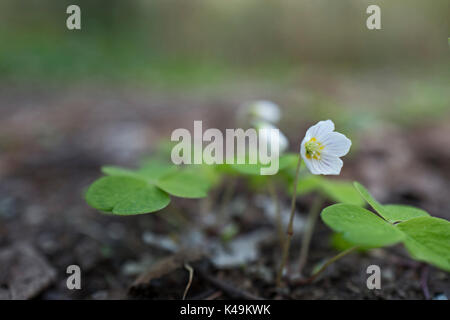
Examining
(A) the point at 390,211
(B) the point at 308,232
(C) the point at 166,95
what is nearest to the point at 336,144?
(A) the point at 390,211

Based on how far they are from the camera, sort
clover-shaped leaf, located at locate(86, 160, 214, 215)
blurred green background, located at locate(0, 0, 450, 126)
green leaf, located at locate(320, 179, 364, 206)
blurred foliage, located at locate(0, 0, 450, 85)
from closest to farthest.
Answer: clover-shaped leaf, located at locate(86, 160, 214, 215), green leaf, located at locate(320, 179, 364, 206), blurred green background, located at locate(0, 0, 450, 126), blurred foliage, located at locate(0, 0, 450, 85)

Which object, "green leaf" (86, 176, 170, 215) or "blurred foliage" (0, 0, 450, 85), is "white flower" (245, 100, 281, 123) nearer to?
"green leaf" (86, 176, 170, 215)

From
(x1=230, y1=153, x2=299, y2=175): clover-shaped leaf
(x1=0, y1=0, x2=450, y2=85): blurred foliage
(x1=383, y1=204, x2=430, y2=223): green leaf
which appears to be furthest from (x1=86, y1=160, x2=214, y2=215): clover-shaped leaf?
(x1=0, y1=0, x2=450, y2=85): blurred foliage

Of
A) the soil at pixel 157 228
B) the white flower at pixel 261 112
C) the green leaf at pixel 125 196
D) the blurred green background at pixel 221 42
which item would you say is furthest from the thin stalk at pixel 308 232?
the blurred green background at pixel 221 42

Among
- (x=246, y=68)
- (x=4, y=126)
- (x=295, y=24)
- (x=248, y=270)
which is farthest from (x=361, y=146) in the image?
(x=295, y=24)

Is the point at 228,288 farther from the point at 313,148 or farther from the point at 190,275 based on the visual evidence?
the point at 313,148
